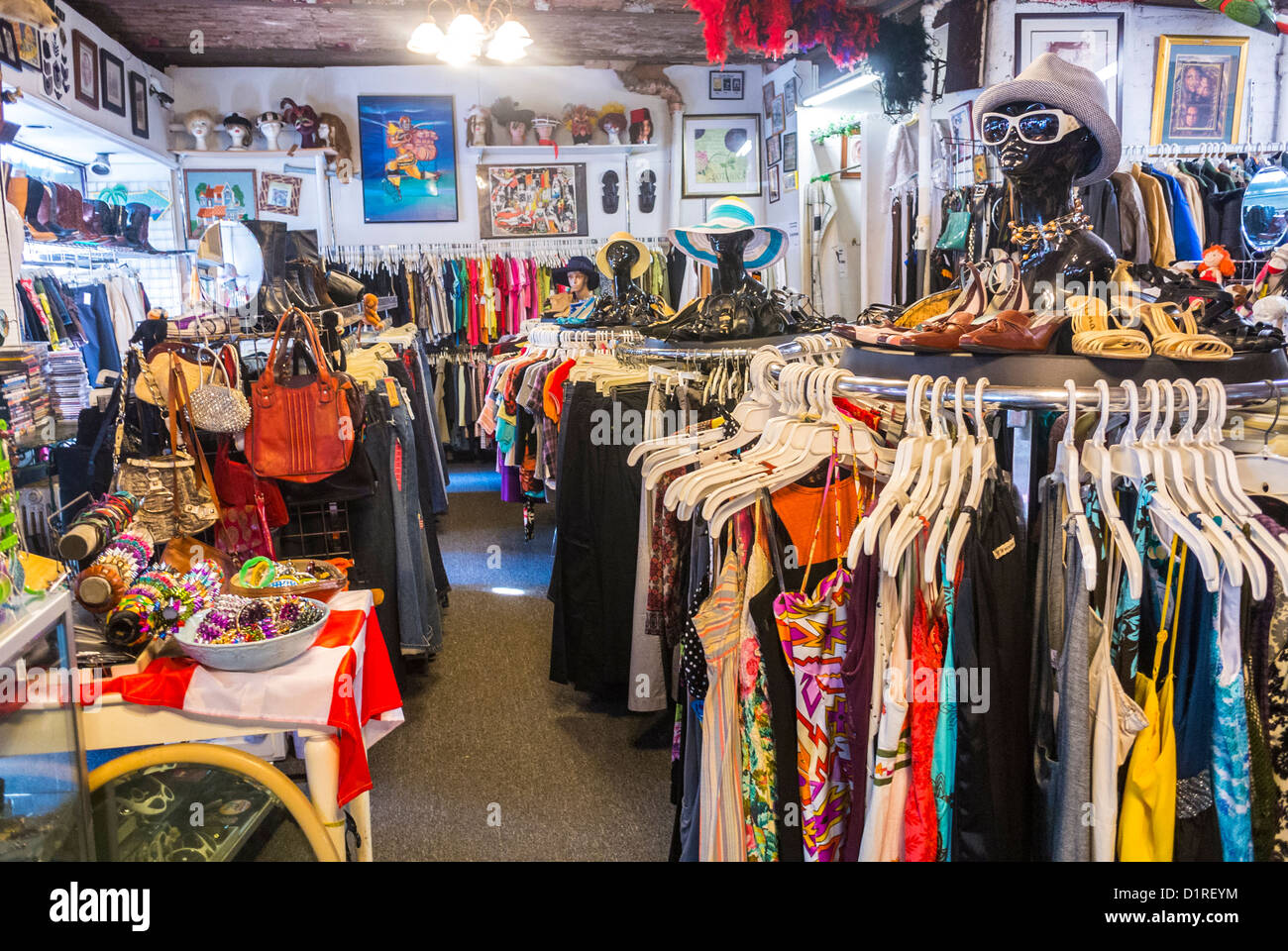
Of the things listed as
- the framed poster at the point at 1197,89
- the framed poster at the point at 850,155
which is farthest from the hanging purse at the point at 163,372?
the framed poster at the point at 850,155

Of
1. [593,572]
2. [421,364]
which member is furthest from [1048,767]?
[421,364]

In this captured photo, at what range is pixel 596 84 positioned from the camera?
807 centimetres

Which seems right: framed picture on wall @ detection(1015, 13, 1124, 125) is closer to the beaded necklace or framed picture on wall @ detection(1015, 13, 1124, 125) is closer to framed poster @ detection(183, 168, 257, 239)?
the beaded necklace

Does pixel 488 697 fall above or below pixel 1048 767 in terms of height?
below

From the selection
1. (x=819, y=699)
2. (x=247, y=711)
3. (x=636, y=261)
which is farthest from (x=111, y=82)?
(x=819, y=699)

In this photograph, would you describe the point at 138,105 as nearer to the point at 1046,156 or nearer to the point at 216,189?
the point at 216,189

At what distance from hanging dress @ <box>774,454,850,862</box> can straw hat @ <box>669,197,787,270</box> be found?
7.16 feet

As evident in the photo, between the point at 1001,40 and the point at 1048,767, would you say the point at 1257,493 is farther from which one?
the point at 1001,40

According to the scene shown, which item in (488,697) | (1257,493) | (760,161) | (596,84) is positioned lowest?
(488,697)

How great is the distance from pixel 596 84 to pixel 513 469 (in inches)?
186

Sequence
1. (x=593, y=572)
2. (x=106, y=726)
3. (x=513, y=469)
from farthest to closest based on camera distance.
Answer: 1. (x=513, y=469)
2. (x=593, y=572)
3. (x=106, y=726)

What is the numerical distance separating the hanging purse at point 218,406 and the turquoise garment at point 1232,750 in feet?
7.63

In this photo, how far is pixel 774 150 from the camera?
778 centimetres

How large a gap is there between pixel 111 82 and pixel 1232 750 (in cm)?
719
